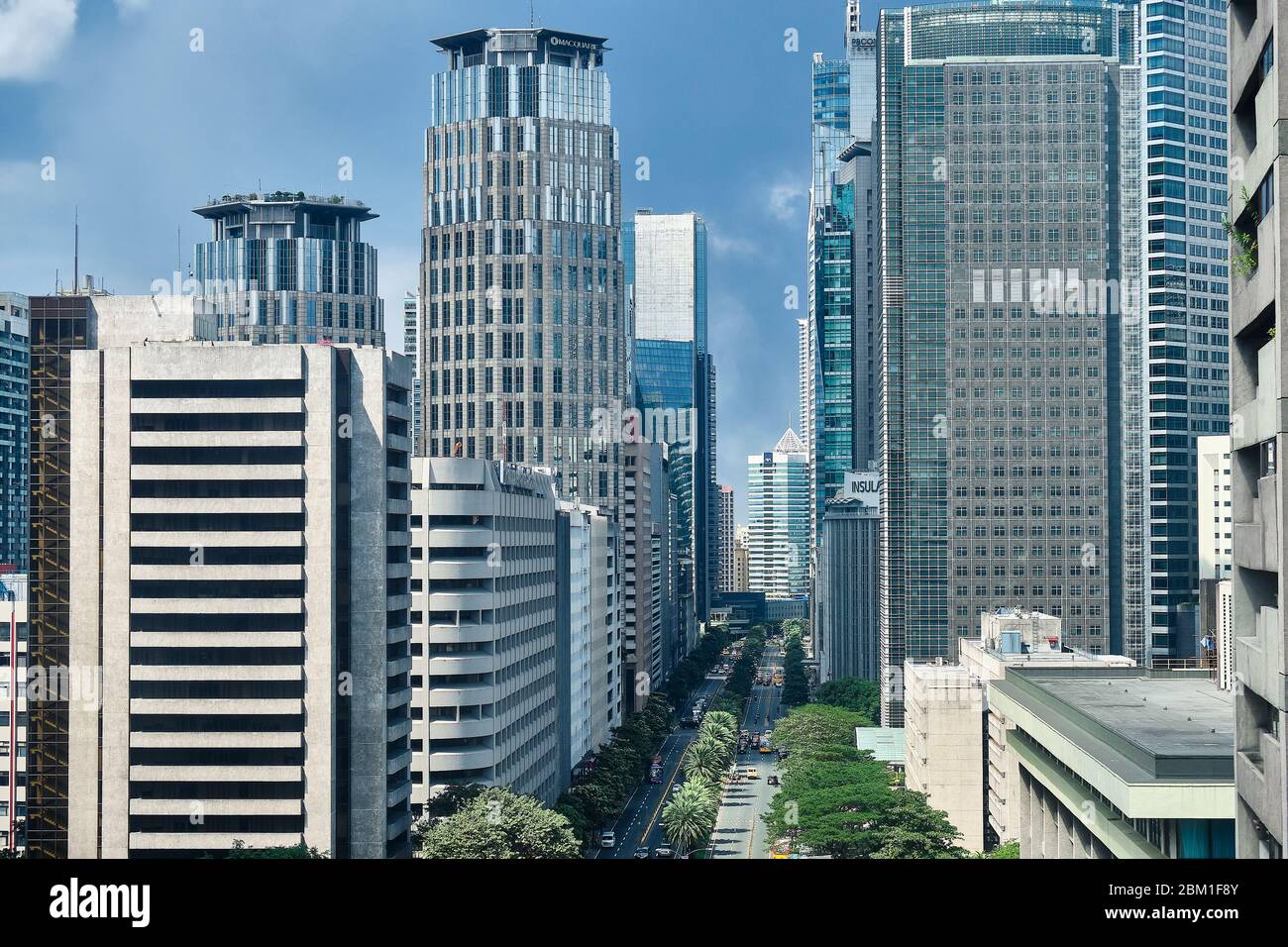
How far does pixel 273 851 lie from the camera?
5597cm

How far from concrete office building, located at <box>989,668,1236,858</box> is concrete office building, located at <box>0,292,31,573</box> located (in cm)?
9761

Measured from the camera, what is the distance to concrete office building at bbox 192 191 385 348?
187m

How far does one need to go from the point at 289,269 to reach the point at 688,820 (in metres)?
128

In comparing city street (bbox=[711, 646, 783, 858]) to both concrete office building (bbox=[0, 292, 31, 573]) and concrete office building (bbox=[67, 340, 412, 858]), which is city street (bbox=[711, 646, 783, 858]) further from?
concrete office building (bbox=[0, 292, 31, 573])

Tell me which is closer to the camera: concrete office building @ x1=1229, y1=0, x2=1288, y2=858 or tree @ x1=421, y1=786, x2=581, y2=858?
concrete office building @ x1=1229, y1=0, x2=1288, y2=858

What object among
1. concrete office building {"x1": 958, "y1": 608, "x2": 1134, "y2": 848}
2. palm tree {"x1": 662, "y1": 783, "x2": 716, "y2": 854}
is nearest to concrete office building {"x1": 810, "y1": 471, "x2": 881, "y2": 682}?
concrete office building {"x1": 958, "y1": 608, "x2": 1134, "y2": 848}

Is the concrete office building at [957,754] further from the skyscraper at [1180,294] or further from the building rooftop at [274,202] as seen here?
the building rooftop at [274,202]

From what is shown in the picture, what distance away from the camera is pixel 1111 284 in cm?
14050

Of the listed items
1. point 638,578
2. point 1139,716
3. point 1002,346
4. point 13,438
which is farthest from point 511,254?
point 1139,716

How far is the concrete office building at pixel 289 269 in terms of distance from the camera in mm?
187250

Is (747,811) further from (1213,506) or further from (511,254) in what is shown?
(1213,506)

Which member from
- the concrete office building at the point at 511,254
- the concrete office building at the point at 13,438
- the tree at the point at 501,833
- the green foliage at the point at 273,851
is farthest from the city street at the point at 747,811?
the concrete office building at the point at 13,438
